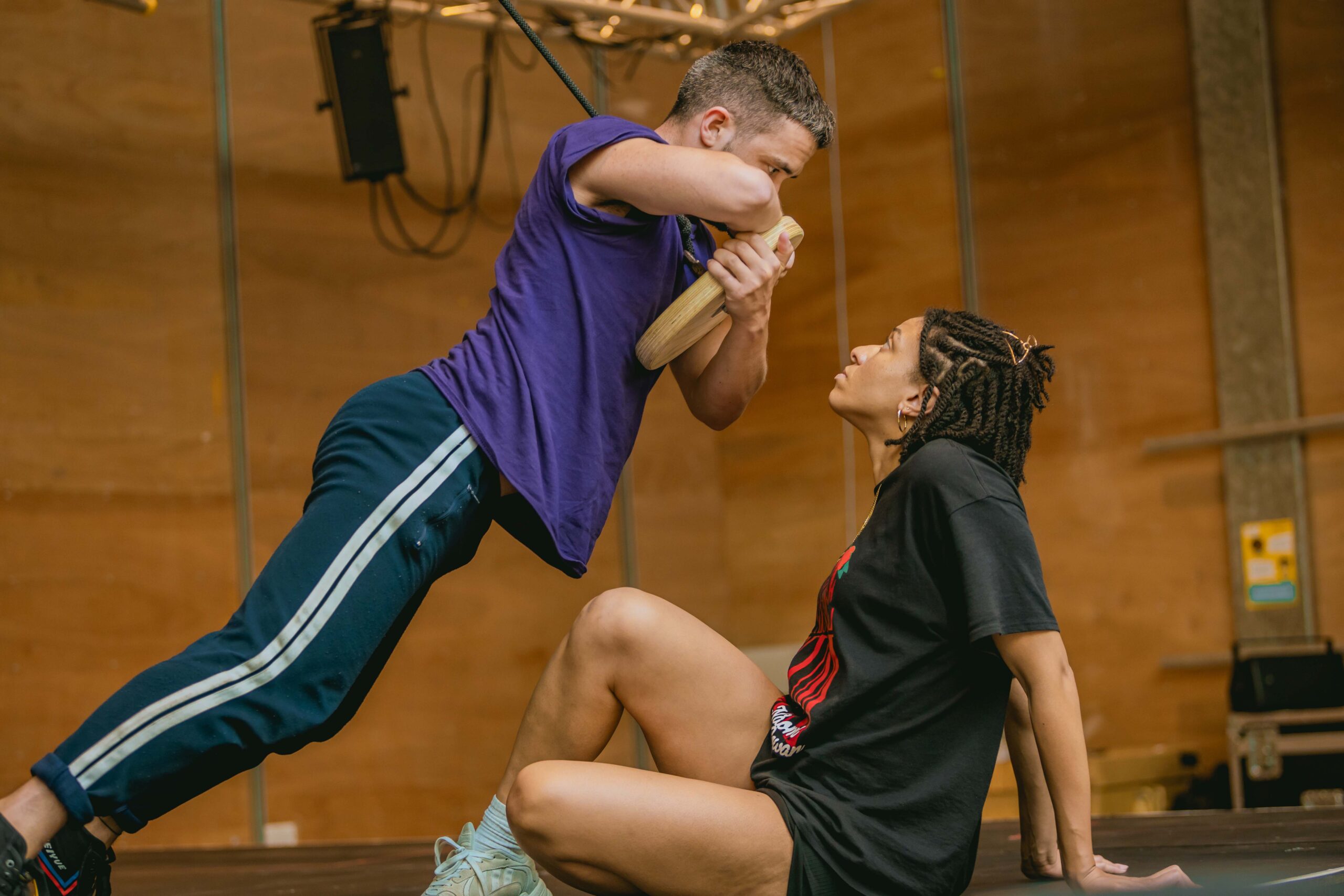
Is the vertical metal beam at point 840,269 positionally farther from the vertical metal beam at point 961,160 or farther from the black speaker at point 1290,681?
the black speaker at point 1290,681

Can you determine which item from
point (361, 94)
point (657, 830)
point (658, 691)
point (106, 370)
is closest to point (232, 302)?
point (106, 370)

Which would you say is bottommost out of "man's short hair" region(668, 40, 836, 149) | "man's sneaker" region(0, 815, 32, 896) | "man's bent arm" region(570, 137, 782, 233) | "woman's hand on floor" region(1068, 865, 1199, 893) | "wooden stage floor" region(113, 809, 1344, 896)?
"wooden stage floor" region(113, 809, 1344, 896)

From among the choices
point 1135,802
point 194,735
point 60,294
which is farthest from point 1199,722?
point 60,294

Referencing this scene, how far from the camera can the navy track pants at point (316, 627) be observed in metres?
1.23

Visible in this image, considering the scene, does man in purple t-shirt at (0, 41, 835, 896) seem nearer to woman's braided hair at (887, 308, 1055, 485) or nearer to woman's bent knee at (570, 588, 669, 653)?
woman's bent knee at (570, 588, 669, 653)

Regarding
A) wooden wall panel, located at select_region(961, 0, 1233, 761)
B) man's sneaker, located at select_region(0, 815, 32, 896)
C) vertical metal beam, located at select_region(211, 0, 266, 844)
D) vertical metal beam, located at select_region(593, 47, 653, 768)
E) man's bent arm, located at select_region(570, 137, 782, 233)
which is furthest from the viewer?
vertical metal beam, located at select_region(593, 47, 653, 768)

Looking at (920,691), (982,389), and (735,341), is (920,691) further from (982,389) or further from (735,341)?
(735,341)

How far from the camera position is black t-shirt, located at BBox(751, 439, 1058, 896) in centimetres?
135

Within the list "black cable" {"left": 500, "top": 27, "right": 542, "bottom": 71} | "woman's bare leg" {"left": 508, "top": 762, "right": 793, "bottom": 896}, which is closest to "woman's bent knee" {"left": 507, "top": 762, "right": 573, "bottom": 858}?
"woman's bare leg" {"left": 508, "top": 762, "right": 793, "bottom": 896}

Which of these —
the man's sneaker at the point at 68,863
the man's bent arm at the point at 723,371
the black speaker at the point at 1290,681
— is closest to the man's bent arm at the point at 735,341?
the man's bent arm at the point at 723,371

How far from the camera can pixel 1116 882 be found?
4.48 feet

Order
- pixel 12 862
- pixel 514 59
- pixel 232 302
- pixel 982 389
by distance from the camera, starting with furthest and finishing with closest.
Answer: pixel 514 59, pixel 232 302, pixel 982 389, pixel 12 862

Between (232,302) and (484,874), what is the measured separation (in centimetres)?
319

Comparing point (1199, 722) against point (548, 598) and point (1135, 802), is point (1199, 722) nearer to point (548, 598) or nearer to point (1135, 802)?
point (1135, 802)
